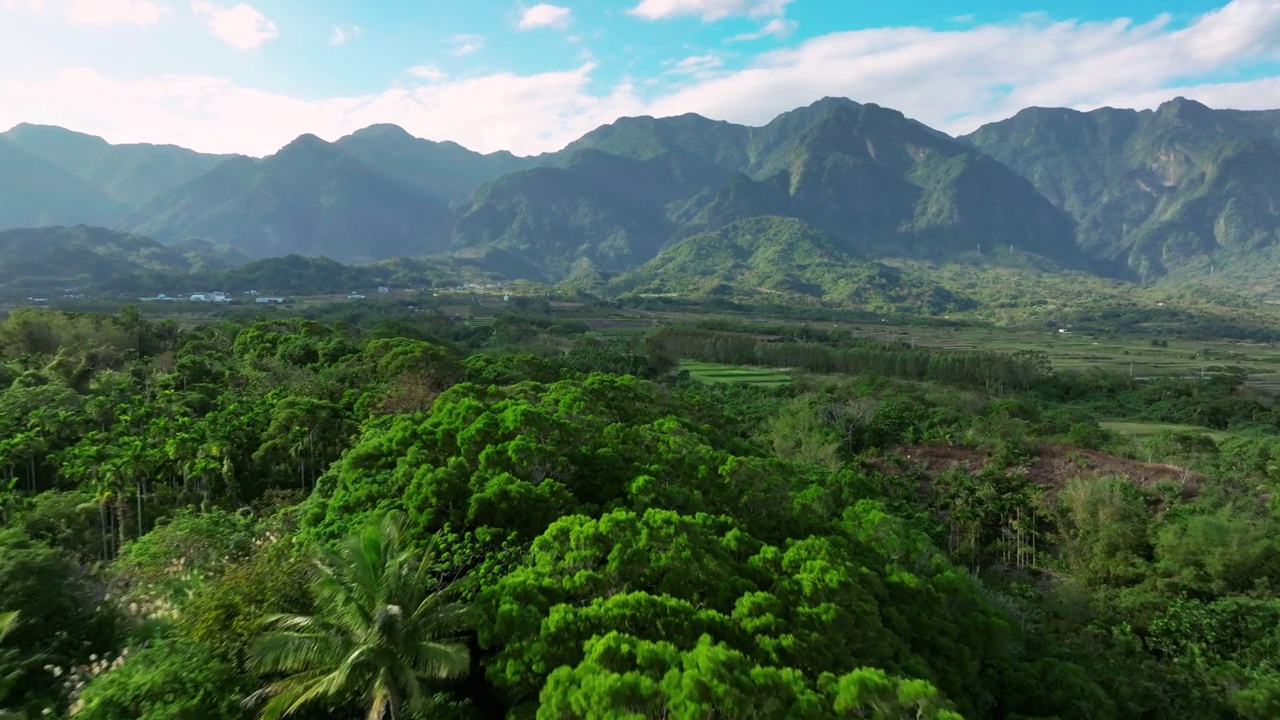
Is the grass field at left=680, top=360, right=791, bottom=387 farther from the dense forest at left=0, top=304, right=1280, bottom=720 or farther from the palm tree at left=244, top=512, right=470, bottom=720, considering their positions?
the palm tree at left=244, top=512, right=470, bottom=720

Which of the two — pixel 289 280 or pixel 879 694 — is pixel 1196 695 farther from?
pixel 289 280

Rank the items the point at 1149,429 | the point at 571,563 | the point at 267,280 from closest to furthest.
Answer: the point at 571,563 < the point at 1149,429 < the point at 267,280

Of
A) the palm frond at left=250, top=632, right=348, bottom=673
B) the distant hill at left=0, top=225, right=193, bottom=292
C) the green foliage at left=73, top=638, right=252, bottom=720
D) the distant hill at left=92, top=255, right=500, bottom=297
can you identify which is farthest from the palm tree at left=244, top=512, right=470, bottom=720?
the distant hill at left=0, top=225, right=193, bottom=292

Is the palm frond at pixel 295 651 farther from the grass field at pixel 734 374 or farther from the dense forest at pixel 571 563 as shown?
the grass field at pixel 734 374

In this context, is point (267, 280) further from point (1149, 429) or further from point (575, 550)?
point (575, 550)

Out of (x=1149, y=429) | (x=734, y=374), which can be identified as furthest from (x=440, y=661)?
(x=734, y=374)

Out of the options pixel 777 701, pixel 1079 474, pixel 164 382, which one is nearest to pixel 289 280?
pixel 164 382
